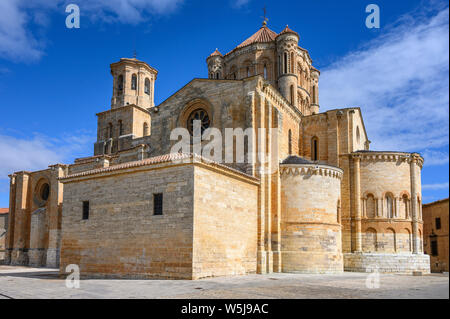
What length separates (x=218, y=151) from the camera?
2041 centimetres

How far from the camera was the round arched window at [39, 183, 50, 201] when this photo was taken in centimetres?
3234

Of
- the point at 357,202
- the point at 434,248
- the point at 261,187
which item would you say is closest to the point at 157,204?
the point at 261,187

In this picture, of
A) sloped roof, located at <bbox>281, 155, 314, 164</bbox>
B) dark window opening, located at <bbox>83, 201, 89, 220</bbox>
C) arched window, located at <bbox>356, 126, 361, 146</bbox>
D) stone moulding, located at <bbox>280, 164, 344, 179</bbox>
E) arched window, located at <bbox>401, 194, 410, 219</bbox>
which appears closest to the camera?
dark window opening, located at <bbox>83, 201, 89, 220</bbox>

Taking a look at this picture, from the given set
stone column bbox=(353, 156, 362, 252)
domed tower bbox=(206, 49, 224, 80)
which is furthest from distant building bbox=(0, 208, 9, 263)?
stone column bbox=(353, 156, 362, 252)

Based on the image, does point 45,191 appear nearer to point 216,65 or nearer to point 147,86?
point 147,86

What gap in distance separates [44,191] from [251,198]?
2146cm

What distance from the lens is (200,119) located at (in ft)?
71.9

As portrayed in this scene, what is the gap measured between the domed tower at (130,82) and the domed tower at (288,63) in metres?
13.1

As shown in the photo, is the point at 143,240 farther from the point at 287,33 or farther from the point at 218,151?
the point at 287,33

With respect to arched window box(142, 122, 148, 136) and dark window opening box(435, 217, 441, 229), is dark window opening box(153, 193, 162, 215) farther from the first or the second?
dark window opening box(435, 217, 441, 229)

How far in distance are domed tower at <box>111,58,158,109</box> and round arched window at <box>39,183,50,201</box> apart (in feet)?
28.9
